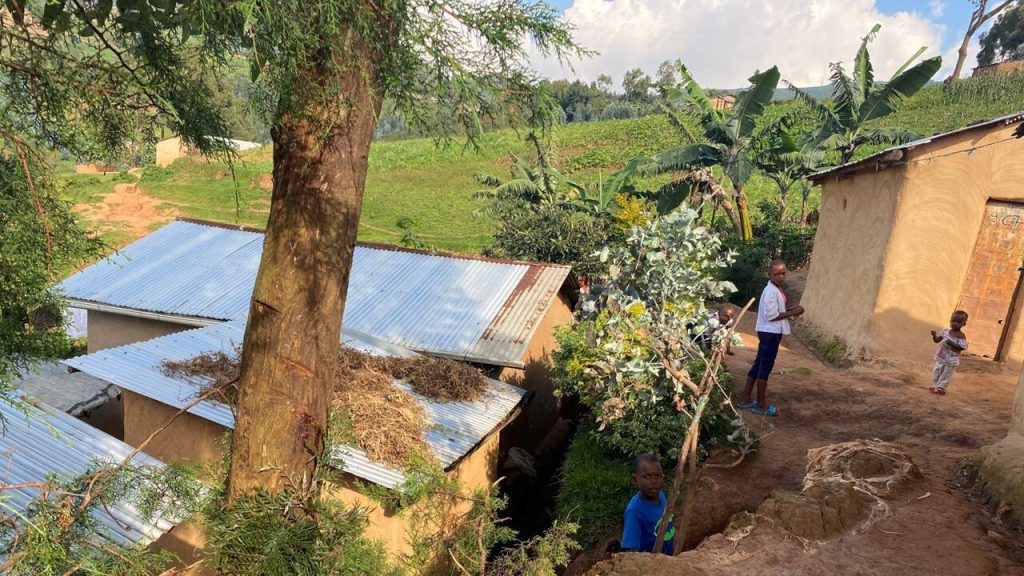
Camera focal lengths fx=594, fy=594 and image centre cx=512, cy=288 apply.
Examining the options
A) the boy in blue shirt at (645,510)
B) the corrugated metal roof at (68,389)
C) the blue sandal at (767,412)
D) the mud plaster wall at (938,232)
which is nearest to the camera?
the boy in blue shirt at (645,510)

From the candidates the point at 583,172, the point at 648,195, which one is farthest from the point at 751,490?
the point at 583,172

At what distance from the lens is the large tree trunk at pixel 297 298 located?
2.97m

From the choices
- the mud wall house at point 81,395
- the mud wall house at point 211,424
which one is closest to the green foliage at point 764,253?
the mud wall house at point 211,424

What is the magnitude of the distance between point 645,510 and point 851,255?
776 centimetres

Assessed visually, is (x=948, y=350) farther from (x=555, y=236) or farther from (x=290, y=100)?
(x=555, y=236)

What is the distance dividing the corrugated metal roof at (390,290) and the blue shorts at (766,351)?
3191mm

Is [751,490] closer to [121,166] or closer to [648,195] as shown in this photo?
Answer: [121,166]

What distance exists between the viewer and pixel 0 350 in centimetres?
279

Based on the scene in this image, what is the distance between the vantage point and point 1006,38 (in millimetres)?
53250

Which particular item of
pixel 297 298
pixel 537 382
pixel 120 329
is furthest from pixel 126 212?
pixel 297 298

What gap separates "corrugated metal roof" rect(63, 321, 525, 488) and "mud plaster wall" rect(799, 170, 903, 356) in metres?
5.70

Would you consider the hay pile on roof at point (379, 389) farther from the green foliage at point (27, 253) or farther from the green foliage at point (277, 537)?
the green foliage at point (27, 253)

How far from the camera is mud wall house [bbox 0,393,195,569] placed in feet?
11.7

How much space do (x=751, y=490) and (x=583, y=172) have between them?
36151 mm
